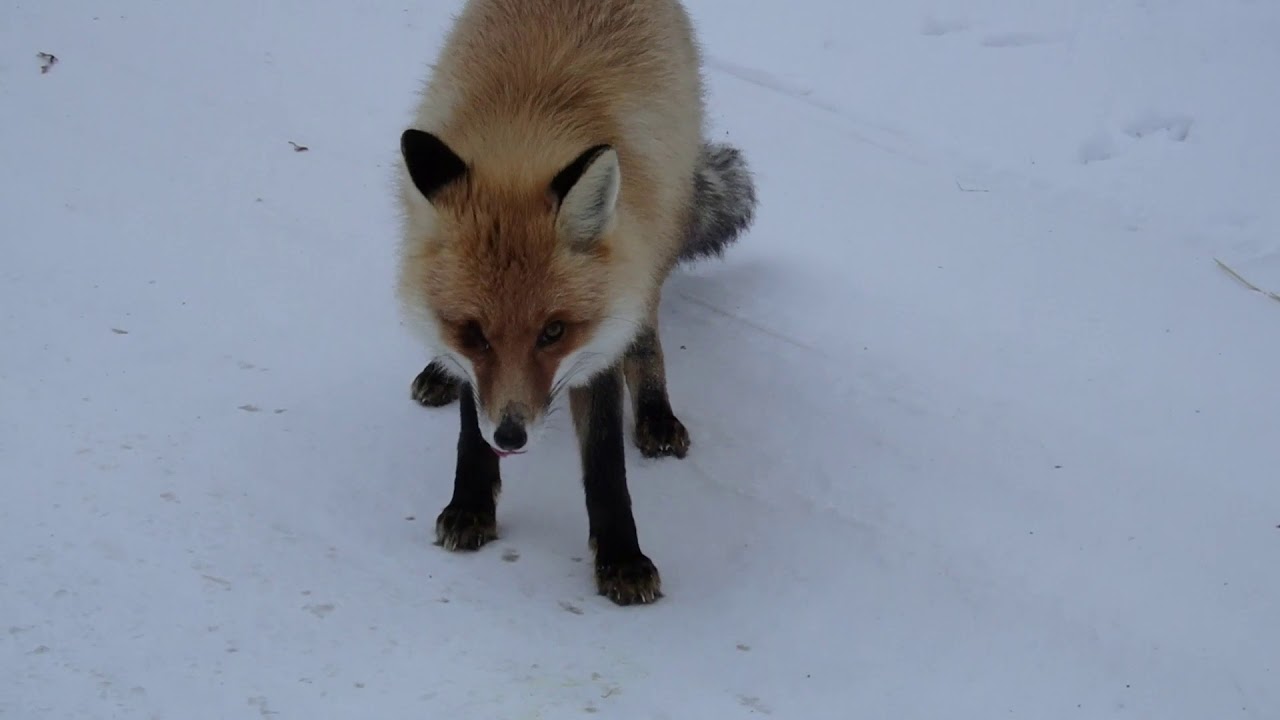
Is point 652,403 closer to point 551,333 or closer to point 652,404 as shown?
point 652,404

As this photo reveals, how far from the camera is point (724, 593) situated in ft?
9.31

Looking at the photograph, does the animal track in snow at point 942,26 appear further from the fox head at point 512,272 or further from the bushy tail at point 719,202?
the fox head at point 512,272

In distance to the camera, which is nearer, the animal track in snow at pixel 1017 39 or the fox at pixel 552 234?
the fox at pixel 552 234

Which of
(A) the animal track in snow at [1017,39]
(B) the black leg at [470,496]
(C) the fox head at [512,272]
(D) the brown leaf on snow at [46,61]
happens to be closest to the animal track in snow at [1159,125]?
(A) the animal track in snow at [1017,39]

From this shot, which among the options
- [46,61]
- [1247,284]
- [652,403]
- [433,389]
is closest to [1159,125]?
[1247,284]

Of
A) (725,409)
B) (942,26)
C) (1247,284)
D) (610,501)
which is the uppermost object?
(942,26)

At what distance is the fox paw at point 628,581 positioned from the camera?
2.75 meters

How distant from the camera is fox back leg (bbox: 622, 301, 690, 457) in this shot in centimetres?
343

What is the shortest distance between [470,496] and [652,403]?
0.78 m

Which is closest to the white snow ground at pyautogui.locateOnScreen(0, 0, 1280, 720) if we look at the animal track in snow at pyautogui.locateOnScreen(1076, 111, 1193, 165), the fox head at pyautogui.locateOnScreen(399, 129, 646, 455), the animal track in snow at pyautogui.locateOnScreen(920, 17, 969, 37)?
the animal track in snow at pyautogui.locateOnScreen(1076, 111, 1193, 165)

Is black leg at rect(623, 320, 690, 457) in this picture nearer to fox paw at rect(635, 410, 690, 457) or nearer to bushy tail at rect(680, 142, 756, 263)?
fox paw at rect(635, 410, 690, 457)

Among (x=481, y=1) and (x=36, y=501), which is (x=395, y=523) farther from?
(x=481, y=1)

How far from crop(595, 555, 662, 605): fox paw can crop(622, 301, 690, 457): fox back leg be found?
0.67m

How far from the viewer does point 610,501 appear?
2.83 m
